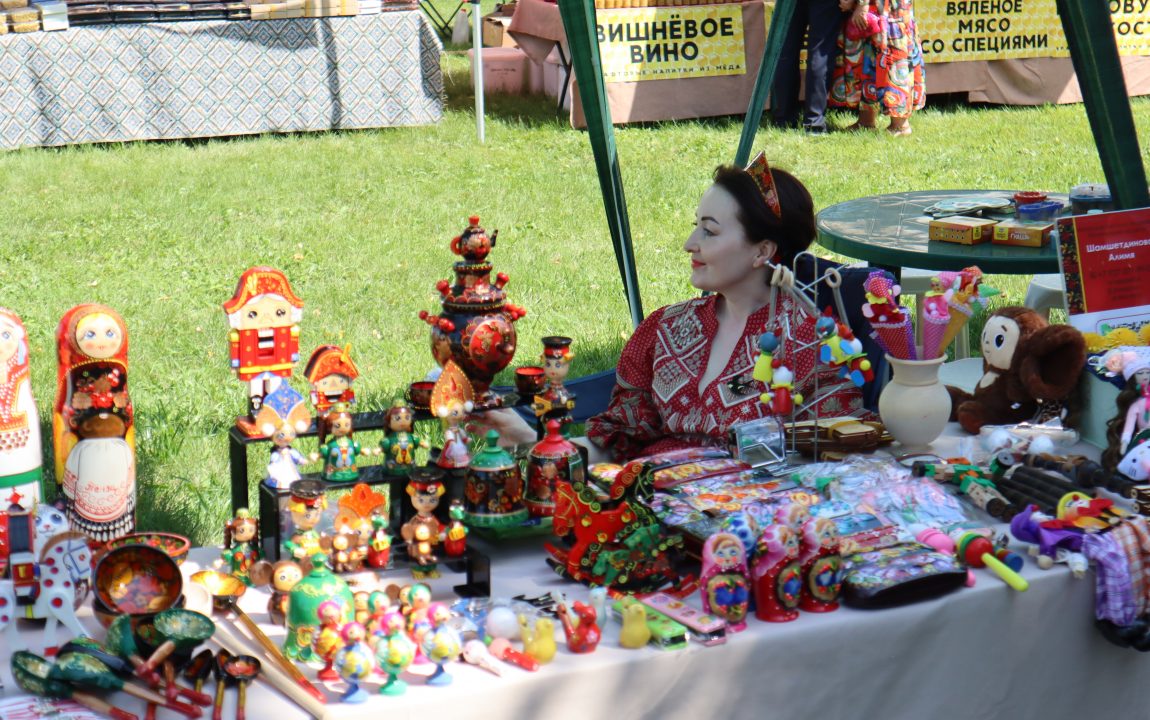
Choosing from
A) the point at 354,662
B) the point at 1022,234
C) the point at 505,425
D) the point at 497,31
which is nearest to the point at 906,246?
the point at 1022,234

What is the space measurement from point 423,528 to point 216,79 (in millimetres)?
6517

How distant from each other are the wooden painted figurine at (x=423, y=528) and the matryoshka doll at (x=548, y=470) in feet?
0.63

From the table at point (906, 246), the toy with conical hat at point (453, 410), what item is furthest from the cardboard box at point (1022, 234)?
the toy with conical hat at point (453, 410)

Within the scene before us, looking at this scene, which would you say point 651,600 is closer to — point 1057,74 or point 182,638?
point 182,638

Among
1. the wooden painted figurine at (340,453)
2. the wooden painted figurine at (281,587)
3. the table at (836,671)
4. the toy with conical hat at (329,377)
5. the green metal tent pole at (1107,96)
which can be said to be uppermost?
the green metal tent pole at (1107,96)

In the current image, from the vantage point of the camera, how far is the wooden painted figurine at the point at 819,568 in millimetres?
1857

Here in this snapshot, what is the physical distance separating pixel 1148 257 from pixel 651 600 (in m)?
1.50

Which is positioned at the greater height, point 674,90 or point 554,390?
point 674,90

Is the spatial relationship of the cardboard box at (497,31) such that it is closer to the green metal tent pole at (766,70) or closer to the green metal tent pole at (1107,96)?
the green metal tent pole at (766,70)

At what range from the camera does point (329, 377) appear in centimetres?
218

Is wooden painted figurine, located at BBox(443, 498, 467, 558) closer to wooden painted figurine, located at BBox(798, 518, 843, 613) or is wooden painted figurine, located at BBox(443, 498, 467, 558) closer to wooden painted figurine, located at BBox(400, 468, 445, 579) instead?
wooden painted figurine, located at BBox(400, 468, 445, 579)

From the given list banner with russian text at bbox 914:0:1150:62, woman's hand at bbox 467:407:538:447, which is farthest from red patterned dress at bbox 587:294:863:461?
banner with russian text at bbox 914:0:1150:62

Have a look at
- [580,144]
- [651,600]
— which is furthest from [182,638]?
[580,144]

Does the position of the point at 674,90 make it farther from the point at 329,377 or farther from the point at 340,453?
the point at 340,453
